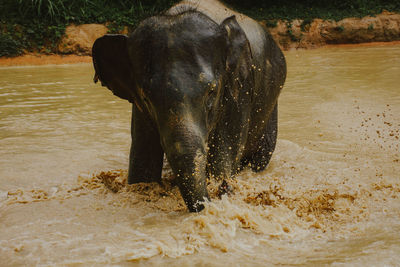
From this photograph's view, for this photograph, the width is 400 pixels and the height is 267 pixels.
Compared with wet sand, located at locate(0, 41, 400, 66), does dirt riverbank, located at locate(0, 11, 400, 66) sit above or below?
above

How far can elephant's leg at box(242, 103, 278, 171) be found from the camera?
13.8ft

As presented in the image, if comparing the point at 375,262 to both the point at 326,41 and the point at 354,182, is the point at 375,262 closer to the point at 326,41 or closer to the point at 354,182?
the point at 354,182

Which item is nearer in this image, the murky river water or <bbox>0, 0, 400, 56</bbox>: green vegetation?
the murky river water

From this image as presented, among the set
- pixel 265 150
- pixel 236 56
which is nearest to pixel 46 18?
pixel 265 150

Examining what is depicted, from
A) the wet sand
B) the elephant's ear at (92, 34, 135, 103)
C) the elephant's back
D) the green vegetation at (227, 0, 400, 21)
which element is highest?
the green vegetation at (227, 0, 400, 21)

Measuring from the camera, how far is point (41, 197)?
334 centimetres

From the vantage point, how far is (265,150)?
425cm

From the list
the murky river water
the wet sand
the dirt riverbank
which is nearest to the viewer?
the murky river water

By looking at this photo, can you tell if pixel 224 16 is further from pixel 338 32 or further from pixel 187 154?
pixel 338 32

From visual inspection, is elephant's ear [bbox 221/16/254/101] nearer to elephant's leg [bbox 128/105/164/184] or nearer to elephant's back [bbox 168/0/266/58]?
elephant's back [bbox 168/0/266/58]

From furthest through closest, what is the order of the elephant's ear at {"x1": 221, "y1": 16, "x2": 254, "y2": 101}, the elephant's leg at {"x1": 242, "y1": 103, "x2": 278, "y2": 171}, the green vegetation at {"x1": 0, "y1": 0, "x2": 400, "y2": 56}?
1. the green vegetation at {"x1": 0, "y1": 0, "x2": 400, "y2": 56}
2. the elephant's leg at {"x1": 242, "y1": 103, "x2": 278, "y2": 171}
3. the elephant's ear at {"x1": 221, "y1": 16, "x2": 254, "y2": 101}

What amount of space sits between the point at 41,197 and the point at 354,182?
7.77ft

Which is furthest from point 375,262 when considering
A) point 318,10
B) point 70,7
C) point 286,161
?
point 318,10

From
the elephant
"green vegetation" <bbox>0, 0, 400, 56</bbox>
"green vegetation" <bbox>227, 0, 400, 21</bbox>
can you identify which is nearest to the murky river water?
the elephant
